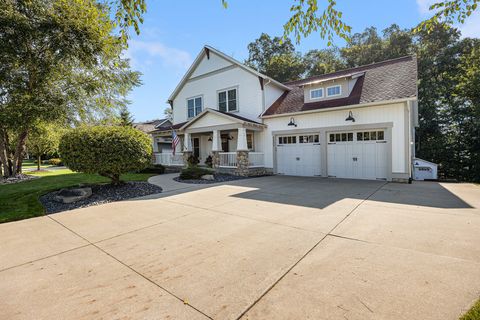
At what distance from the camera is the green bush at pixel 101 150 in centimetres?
796

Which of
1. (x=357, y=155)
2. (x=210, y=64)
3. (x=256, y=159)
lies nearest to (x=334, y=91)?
(x=357, y=155)

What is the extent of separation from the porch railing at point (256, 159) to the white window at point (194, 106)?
648 centimetres

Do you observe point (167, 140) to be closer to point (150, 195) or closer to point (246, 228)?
point (150, 195)

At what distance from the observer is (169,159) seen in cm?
1705

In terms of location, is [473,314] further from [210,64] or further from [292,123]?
[210,64]

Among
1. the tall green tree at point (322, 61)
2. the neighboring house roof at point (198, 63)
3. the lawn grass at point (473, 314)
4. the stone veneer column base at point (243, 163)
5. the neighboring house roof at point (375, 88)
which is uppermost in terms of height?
the tall green tree at point (322, 61)

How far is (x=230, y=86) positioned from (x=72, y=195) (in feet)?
37.6

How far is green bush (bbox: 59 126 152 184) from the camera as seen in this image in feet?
26.1

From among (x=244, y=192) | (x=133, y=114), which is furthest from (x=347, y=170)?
(x=133, y=114)

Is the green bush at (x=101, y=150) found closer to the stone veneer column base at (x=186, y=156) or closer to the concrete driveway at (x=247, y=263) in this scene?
the concrete driveway at (x=247, y=263)

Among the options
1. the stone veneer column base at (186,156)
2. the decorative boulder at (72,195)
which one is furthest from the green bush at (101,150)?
the stone veneer column base at (186,156)

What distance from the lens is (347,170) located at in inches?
458

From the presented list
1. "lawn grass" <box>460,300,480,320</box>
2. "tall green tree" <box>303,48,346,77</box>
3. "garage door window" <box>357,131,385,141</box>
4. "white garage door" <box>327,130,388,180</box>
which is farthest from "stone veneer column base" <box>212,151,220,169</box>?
"tall green tree" <box>303,48,346,77</box>

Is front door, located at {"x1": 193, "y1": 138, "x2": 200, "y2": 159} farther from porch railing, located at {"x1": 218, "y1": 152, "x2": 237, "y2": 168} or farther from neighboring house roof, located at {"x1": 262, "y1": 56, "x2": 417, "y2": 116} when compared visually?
neighboring house roof, located at {"x1": 262, "y1": 56, "x2": 417, "y2": 116}
